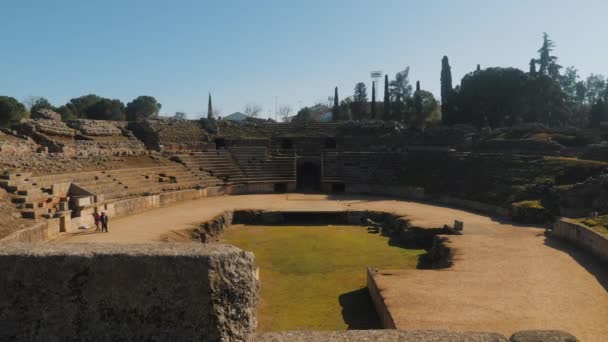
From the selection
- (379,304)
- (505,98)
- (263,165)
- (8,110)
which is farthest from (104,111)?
(379,304)

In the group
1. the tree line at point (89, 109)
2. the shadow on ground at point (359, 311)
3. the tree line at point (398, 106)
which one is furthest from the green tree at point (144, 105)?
the shadow on ground at point (359, 311)

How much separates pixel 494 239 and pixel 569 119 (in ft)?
146

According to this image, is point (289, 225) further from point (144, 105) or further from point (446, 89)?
point (144, 105)

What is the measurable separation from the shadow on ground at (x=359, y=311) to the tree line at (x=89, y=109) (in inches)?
1274

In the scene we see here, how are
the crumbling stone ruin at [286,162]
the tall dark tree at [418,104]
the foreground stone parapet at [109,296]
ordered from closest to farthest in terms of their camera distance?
the foreground stone parapet at [109,296], the crumbling stone ruin at [286,162], the tall dark tree at [418,104]

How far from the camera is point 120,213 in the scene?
21.5 meters

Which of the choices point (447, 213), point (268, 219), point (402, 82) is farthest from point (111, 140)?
point (402, 82)

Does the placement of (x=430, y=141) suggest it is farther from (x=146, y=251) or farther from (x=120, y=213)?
(x=146, y=251)

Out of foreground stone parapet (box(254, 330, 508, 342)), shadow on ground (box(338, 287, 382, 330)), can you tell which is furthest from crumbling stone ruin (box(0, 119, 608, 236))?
foreground stone parapet (box(254, 330, 508, 342))

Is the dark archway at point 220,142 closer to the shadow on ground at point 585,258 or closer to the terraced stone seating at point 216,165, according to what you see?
the terraced stone seating at point 216,165

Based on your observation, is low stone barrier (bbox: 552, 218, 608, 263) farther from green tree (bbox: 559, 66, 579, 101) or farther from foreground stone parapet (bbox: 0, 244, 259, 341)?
green tree (bbox: 559, 66, 579, 101)

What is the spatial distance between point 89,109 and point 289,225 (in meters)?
49.6

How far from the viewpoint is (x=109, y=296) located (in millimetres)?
3480

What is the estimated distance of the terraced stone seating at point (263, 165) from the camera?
34600mm
